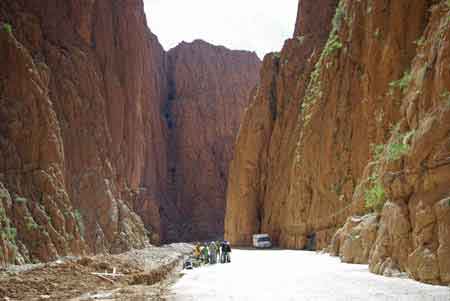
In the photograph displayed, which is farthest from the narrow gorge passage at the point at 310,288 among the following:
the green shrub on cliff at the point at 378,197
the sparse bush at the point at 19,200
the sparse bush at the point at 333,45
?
the sparse bush at the point at 333,45

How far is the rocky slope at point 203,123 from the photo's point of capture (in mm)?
89625

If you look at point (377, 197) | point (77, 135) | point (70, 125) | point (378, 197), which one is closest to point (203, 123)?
point (77, 135)

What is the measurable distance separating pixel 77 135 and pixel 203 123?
51635 millimetres

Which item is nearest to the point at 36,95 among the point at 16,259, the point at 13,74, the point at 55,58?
the point at 13,74

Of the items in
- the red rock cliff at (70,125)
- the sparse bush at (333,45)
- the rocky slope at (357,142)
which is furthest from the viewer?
the sparse bush at (333,45)

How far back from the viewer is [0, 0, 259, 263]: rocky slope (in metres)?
34.3

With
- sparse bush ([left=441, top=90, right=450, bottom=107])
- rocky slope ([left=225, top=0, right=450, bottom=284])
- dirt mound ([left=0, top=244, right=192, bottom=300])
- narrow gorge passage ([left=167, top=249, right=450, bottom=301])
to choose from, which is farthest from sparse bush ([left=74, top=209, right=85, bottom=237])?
sparse bush ([left=441, top=90, right=450, bottom=107])

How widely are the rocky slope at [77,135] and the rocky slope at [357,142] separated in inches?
577

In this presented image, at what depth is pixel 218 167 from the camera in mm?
93562

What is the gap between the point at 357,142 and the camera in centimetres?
3259

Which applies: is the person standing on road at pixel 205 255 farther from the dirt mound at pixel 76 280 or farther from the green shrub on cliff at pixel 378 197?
the green shrub on cliff at pixel 378 197

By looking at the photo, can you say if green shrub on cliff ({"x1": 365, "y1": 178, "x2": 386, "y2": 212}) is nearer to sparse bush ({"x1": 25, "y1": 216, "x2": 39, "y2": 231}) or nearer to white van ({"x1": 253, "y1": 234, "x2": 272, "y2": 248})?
sparse bush ({"x1": 25, "y1": 216, "x2": 39, "y2": 231})

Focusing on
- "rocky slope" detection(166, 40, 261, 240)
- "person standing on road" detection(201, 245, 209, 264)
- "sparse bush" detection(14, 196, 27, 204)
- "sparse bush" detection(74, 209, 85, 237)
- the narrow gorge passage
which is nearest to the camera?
the narrow gorge passage

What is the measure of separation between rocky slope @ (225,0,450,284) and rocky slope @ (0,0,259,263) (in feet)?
48.1
